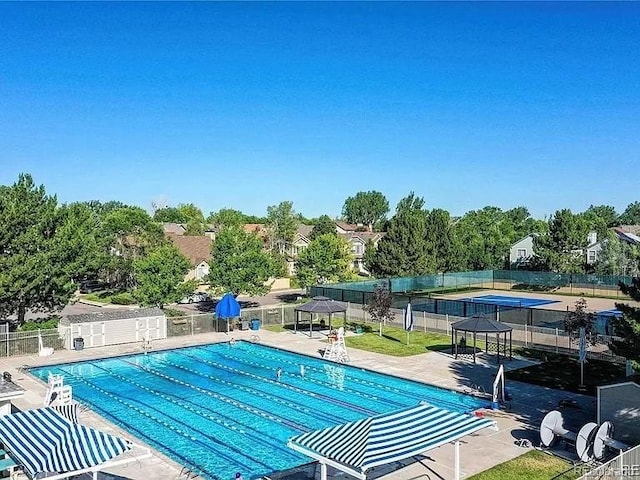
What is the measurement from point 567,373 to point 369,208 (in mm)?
119632

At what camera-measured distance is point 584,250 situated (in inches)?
2413

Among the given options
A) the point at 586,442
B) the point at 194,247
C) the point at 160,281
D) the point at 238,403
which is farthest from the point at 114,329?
the point at 194,247

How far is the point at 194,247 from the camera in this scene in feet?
207

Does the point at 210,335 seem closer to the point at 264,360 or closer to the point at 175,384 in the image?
the point at 264,360

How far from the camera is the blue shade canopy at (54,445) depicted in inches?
407

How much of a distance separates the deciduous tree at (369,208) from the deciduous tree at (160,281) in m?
107

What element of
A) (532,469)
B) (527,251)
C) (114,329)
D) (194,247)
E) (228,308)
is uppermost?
(194,247)

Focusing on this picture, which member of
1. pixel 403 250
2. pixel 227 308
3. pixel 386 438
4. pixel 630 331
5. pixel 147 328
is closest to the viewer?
pixel 386 438

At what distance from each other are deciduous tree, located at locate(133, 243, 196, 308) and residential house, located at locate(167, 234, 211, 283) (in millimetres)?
21171

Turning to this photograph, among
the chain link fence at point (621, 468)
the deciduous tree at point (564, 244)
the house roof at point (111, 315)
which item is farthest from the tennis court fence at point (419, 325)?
the deciduous tree at point (564, 244)

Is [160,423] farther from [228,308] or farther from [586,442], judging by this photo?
[228,308]

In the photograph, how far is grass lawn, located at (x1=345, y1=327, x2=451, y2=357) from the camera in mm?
28047

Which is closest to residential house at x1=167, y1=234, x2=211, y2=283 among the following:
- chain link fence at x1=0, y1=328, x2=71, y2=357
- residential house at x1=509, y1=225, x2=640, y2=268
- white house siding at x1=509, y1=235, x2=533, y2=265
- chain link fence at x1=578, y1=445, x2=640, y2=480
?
chain link fence at x1=0, y1=328, x2=71, y2=357

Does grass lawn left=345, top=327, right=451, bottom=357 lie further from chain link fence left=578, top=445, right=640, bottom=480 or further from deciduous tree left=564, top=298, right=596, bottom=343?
chain link fence left=578, top=445, right=640, bottom=480
